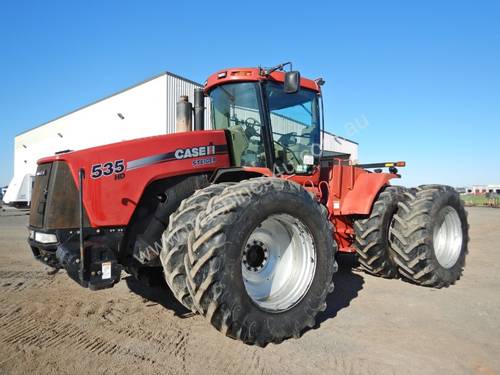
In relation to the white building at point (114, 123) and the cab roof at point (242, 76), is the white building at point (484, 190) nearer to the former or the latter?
the white building at point (114, 123)

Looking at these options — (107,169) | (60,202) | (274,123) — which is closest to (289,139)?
(274,123)

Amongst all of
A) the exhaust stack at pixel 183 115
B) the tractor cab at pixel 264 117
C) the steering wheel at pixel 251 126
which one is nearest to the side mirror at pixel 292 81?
the tractor cab at pixel 264 117

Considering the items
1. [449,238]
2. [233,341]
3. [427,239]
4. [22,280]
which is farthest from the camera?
[449,238]

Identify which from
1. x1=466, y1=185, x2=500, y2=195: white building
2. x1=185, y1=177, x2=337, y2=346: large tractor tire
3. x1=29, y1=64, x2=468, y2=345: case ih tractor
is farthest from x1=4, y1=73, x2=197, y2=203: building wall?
x1=466, y1=185, x2=500, y2=195: white building

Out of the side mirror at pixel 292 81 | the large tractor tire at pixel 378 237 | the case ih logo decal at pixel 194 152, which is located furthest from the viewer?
the large tractor tire at pixel 378 237

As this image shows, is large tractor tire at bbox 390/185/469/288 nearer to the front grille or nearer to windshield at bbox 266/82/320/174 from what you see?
windshield at bbox 266/82/320/174

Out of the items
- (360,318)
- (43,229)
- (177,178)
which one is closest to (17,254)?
(43,229)

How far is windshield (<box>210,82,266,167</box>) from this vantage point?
486 centimetres

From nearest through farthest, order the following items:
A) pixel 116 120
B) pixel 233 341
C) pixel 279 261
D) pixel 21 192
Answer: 1. pixel 233 341
2. pixel 279 261
3. pixel 116 120
4. pixel 21 192

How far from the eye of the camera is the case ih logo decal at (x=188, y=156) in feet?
12.8

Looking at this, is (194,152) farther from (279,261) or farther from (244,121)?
(279,261)

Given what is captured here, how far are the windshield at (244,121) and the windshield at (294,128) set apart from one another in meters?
0.20

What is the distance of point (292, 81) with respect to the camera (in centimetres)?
448

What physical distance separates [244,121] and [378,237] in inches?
94.7
